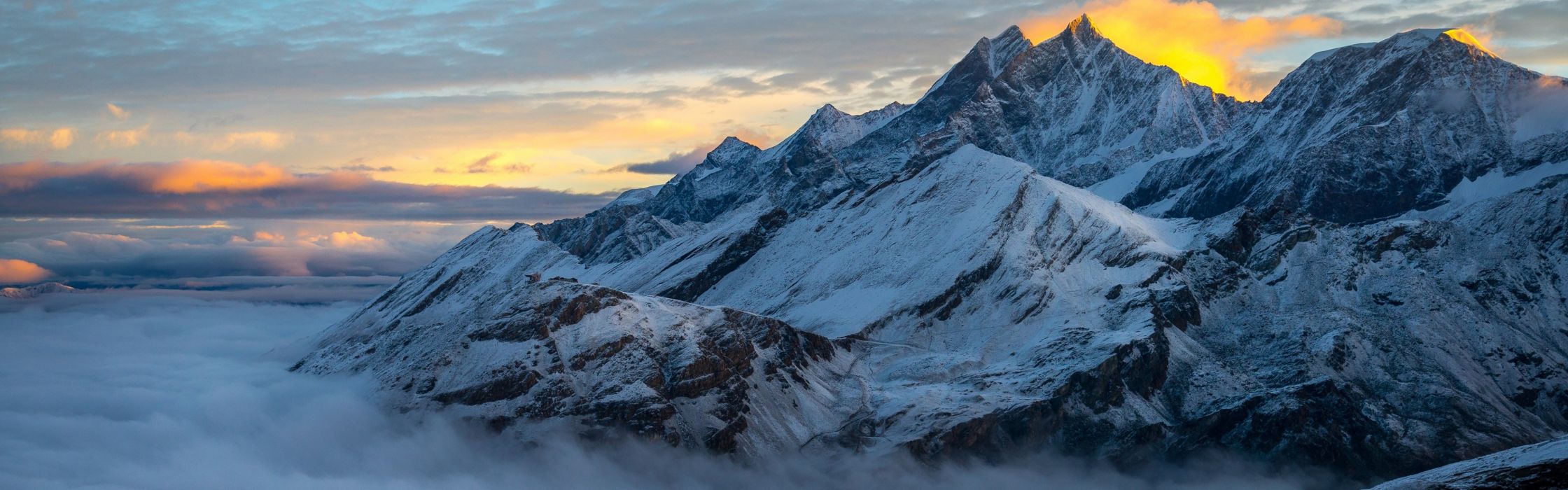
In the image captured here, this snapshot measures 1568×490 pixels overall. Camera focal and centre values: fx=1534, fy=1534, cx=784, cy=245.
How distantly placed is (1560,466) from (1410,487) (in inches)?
701

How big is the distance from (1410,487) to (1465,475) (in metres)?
6.67

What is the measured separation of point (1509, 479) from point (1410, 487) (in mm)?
12348

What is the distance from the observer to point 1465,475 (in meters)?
194

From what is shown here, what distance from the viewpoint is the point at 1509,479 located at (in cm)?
18612

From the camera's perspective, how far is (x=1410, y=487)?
194875 mm

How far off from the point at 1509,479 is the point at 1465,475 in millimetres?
7692

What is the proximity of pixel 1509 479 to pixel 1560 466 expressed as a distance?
19.2 feet

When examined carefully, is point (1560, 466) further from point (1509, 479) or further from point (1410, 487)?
point (1410, 487)

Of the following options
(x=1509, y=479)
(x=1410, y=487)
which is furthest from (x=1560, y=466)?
(x=1410, y=487)

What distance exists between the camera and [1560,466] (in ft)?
604
